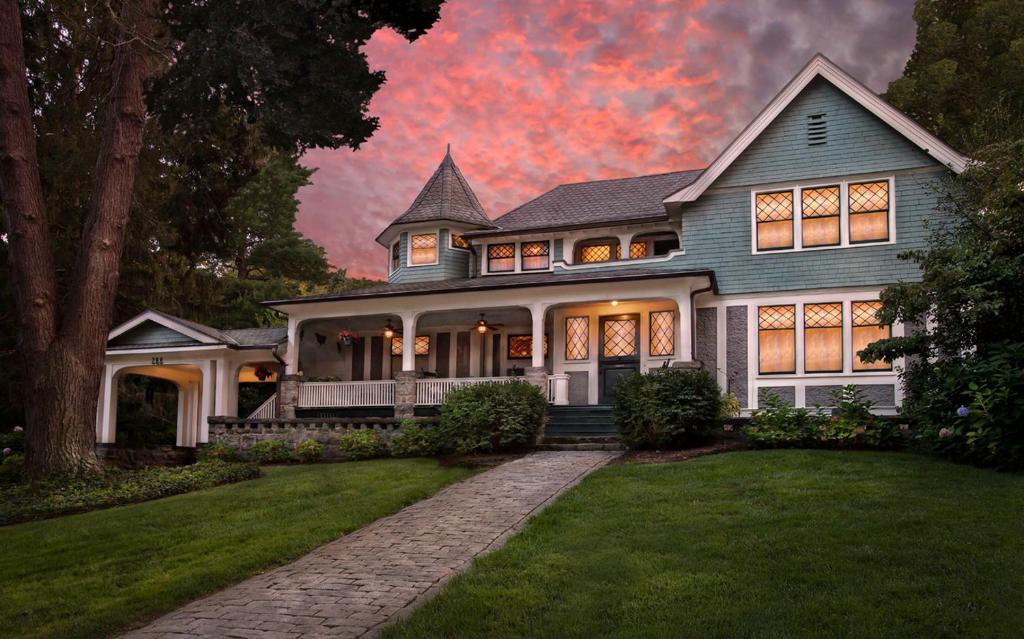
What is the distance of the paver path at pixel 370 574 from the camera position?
719 cm

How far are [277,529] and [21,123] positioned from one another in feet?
34.7

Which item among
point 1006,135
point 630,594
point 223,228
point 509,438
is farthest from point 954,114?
point 630,594

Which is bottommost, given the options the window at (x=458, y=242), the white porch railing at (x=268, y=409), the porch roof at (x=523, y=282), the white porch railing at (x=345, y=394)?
the white porch railing at (x=268, y=409)

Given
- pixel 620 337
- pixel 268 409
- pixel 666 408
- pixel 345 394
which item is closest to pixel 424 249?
pixel 345 394

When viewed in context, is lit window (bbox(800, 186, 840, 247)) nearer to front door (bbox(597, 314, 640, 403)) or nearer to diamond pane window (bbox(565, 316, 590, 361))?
front door (bbox(597, 314, 640, 403))

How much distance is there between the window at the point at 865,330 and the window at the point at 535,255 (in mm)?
8496

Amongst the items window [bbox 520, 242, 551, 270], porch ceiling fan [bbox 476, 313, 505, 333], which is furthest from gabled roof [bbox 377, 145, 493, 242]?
porch ceiling fan [bbox 476, 313, 505, 333]

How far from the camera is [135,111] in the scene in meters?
17.2

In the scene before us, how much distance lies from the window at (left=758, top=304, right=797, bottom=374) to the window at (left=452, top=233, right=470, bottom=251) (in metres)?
9.36

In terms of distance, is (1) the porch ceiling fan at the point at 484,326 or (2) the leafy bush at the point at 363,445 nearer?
(2) the leafy bush at the point at 363,445

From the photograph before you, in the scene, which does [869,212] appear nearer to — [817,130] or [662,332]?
[817,130]

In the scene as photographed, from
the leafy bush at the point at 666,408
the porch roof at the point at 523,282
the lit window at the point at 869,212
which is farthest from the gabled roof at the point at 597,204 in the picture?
the leafy bush at the point at 666,408

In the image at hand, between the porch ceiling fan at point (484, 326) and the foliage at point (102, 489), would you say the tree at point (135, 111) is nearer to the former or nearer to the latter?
the foliage at point (102, 489)

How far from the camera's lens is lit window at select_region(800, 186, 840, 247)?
20031 mm
